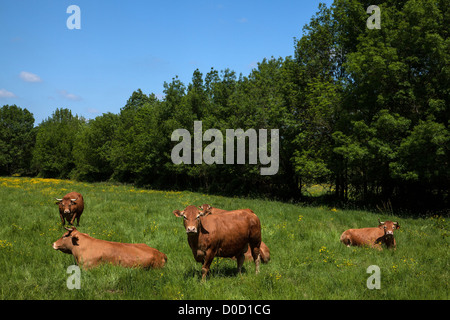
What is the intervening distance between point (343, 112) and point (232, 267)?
18.1 m

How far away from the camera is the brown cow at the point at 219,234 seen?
248 inches

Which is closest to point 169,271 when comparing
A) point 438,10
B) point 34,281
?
point 34,281

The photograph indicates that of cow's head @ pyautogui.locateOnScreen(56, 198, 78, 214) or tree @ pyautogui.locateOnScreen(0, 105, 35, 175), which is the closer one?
cow's head @ pyautogui.locateOnScreen(56, 198, 78, 214)

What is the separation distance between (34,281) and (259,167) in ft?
85.3

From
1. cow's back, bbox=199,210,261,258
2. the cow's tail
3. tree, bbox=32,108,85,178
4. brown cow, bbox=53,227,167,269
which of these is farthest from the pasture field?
tree, bbox=32,108,85,178

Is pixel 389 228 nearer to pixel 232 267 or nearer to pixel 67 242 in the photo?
pixel 232 267

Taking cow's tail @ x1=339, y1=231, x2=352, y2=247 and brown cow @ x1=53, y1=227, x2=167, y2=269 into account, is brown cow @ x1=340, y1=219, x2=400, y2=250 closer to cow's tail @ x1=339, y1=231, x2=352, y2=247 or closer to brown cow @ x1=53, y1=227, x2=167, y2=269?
cow's tail @ x1=339, y1=231, x2=352, y2=247

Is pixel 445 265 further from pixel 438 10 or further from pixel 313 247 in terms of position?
pixel 438 10

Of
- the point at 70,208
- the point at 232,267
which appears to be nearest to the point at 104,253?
the point at 232,267

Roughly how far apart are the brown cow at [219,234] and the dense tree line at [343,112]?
1422cm

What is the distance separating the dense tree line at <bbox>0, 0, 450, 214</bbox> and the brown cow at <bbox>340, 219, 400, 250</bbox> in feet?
30.2

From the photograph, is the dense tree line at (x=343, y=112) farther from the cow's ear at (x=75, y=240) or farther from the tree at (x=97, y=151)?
the cow's ear at (x=75, y=240)

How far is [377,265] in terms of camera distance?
311 inches

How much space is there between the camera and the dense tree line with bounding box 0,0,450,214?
18.5 m
